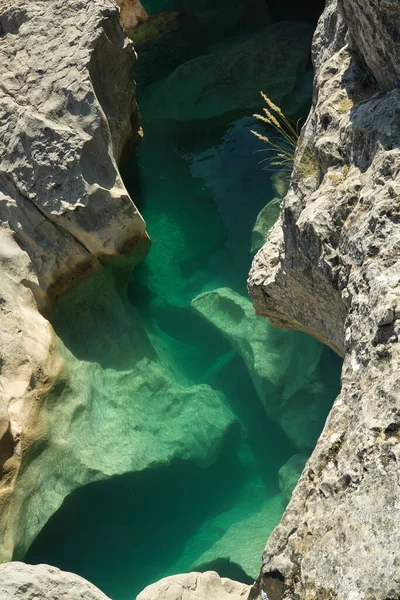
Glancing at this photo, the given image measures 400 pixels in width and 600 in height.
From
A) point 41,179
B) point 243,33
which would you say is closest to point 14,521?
point 41,179

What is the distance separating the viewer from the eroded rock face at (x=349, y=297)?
2.22 meters

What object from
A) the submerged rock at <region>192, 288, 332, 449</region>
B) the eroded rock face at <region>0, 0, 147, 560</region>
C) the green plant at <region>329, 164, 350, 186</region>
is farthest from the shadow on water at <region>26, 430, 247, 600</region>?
the green plant at <region>329, 164, 350, 186</region>

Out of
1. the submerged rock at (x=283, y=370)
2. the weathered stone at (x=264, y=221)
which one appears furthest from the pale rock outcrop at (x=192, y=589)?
the weathered stone at (x=264, y=221)

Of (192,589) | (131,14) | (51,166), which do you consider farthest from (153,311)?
(131,14)

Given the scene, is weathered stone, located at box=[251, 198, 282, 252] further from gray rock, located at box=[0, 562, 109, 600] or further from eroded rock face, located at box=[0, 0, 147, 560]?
gray rock, located at box=[0, 562, 109, 600]

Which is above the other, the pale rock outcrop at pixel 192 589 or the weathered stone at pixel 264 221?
the weathered stone at pixel 264 221

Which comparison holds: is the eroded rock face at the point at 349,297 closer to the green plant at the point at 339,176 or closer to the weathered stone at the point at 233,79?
the green plant at the point at 339,176

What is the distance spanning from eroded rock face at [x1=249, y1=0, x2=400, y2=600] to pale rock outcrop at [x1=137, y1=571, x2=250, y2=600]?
79.2 inches

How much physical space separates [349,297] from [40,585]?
240 centimetres

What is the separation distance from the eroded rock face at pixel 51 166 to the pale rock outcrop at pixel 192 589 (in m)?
2.01

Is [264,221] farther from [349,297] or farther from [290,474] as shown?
[349,297]

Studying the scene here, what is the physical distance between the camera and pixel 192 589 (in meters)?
4.53

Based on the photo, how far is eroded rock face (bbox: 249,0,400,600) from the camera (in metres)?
2.22

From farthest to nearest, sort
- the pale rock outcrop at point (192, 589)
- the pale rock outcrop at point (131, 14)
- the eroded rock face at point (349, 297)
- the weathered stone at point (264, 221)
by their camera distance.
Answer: the pale rock outcrop at point (131, 14), the weathered stone at point (264, 221), the pale rock outcrop at point (192, 589), the eroded rock face at point (349, 297)
